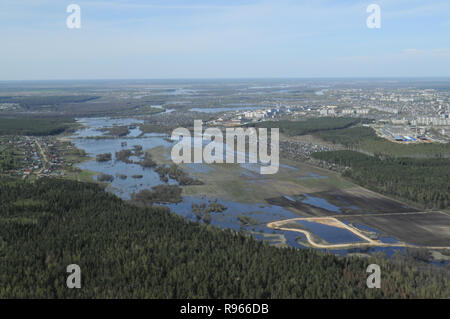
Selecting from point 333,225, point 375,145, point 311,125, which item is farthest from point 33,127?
point 333,225

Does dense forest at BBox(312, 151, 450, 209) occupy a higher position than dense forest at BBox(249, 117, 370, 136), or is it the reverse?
dense forest at BBox(249, 117, 370, 136)

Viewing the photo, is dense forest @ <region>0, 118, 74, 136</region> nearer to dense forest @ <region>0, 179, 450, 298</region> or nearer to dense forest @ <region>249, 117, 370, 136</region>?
dense forest @ <region>249, 117, 370, 136</region>

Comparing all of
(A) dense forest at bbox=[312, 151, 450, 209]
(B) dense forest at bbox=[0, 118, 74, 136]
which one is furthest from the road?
(B) dense forest at bbox=[0, 118, 74, 136]
